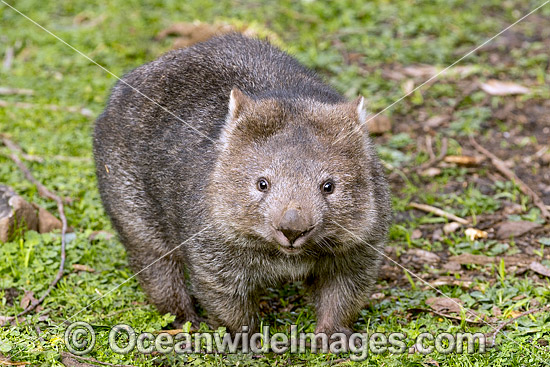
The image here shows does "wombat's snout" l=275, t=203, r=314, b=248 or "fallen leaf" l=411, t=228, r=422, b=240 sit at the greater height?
"wombat's snout" l=275, t=203, r=314, b=248

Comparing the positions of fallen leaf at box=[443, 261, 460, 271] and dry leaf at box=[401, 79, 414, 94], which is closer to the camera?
fallen leaf at box=[443, 261, 460, 271]

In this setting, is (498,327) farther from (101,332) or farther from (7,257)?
(7,257)

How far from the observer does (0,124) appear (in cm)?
888

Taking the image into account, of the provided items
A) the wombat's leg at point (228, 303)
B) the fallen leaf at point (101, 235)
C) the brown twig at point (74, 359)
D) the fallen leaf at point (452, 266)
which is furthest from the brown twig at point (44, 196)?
the fallen leaf at point (452, 266)

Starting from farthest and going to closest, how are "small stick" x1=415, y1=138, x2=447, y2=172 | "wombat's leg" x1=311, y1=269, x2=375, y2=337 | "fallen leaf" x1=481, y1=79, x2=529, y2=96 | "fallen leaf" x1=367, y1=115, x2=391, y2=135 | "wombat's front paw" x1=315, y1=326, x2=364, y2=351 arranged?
"fallen leaf" x1=481, y1=79, x2=529, y2=96
"fallen leaf" x1=367, y1=115, x2=391, y2=135
"small stick" x1=415, y1=138, x2=447, y2=172
"wombat's leg" x1=311, y1=269, x2=375, y2=337
"wombat's front paw" x1=315, y1=326, x2=364, y2=351

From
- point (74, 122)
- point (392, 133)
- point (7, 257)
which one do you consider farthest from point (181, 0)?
point (7, 257)

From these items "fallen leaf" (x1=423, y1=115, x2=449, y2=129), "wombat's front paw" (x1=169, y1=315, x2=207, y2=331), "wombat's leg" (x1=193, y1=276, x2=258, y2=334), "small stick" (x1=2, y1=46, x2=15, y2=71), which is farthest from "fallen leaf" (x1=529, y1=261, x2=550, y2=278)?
"small stick" (x1=2, y1=46, x2=15, y2=71)

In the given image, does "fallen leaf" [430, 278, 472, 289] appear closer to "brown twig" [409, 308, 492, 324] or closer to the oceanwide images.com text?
"brown twig" [409, 308, 492, 324]

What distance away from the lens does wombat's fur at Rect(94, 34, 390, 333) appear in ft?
16.4

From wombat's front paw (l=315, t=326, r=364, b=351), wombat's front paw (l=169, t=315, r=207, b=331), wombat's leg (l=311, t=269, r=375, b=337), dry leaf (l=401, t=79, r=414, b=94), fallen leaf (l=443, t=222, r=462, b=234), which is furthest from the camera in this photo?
dry leaf (l=401, t=79, r=414, b=94)

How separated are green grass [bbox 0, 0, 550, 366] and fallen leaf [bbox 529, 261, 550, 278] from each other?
8cm

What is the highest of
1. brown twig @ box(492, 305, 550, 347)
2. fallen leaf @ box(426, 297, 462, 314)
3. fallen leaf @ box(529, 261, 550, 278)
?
brown twig @ box(492, 305, 550, 347)

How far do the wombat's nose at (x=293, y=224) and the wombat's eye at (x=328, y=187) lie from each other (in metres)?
0.36

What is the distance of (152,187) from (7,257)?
1370mm
